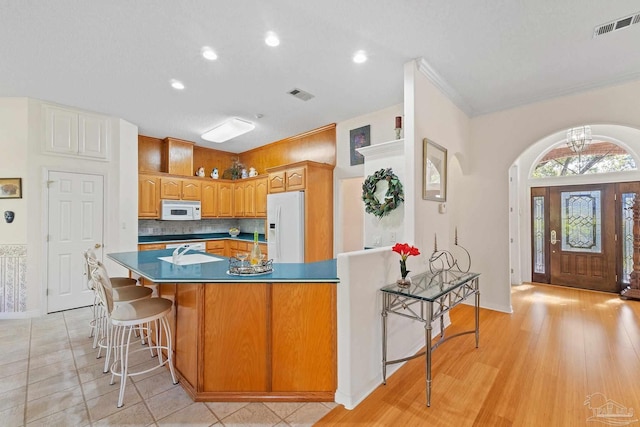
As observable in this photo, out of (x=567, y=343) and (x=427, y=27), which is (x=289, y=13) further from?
(x=567, y=343)

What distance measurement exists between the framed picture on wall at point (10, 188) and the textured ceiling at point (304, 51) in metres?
1.09

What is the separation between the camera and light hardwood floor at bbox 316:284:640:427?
6.01 ft

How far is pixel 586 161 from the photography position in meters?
5.05

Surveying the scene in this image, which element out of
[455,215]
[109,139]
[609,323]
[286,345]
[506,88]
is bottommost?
[609,323]

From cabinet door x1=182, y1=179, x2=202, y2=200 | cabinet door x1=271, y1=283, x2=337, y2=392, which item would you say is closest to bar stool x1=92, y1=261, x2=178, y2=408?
cabinet door x1=271, y1=283, x2=337, y2=392

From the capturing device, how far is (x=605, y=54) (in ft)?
8.61

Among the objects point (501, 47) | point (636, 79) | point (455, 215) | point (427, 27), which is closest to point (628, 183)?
point (636, 79)

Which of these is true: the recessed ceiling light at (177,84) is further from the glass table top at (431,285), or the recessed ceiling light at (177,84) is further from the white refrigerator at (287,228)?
the glass table top at (431,285)

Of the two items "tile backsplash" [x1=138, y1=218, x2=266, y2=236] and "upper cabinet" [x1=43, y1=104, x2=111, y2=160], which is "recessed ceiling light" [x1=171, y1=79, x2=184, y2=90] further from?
"tile backsplash" [x1=138, y1=218, x2=266, y2=236]

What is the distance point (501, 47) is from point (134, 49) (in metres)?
3.31

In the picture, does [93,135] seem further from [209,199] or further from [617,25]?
[617,25]

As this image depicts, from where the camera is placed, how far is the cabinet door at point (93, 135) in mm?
4051

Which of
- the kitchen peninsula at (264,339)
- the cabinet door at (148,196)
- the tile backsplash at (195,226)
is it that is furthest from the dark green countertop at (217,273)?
the cabinet door at (148,196)

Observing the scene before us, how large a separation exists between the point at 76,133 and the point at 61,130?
0.52 ft
